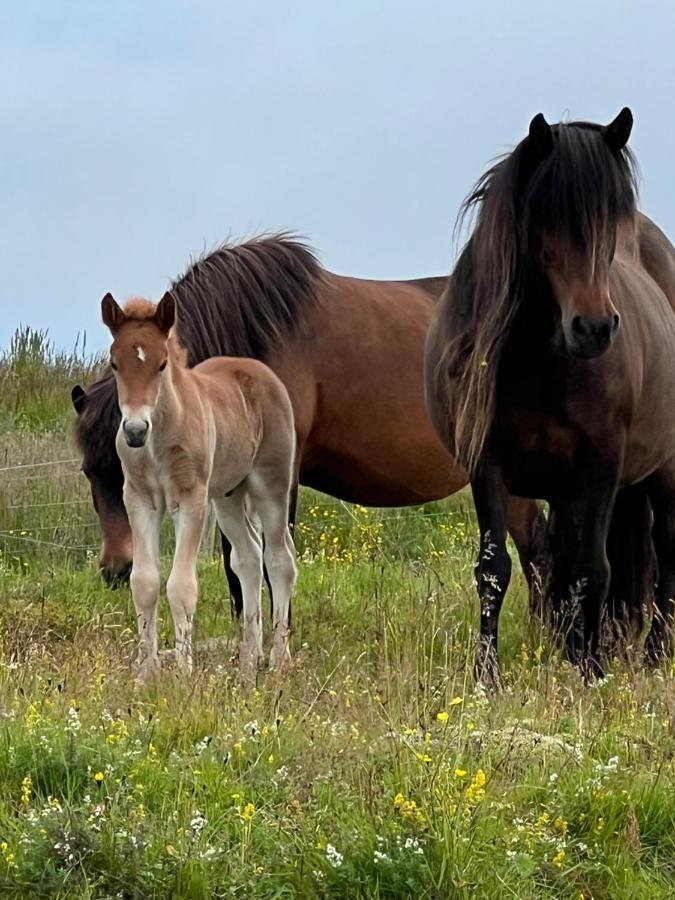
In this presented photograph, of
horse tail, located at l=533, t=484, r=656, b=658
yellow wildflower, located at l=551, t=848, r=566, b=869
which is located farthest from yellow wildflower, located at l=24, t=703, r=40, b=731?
horse tail, located at l=533, t=484, r=656, b=658

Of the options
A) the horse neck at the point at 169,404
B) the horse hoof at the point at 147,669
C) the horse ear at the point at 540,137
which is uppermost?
the horse ear at the point at 540,137

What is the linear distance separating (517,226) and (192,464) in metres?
1.75

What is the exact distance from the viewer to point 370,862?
12.5 feet

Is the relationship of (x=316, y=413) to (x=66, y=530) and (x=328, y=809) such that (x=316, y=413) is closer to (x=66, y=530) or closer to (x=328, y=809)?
(x=66, y=530)

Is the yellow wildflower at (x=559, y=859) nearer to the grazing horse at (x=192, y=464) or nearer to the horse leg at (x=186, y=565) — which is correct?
the grazing horse at (x=192, y=464)

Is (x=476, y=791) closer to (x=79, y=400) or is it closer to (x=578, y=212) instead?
(x=578, y=212)

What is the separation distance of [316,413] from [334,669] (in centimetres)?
269

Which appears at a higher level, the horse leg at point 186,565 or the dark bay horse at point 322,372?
the dark bay horse at point 322,372

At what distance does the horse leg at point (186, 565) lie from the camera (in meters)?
6.61

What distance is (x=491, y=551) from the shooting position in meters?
6.45

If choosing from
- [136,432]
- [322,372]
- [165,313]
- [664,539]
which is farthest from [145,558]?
[664,539]

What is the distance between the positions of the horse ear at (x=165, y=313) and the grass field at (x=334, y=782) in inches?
52.9

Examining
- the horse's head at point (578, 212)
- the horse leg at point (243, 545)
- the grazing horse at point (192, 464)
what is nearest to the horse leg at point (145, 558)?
the grazing horse at point (192, 464)

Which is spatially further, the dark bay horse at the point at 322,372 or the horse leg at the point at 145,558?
the dark bay horse at the point at 322,372
